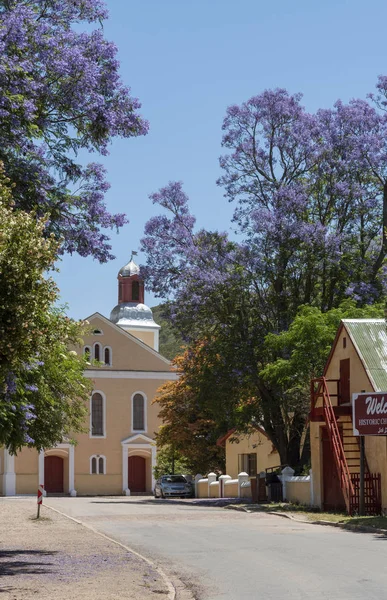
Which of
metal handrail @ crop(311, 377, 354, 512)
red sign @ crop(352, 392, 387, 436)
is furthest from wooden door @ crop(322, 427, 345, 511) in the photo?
red sign @ crop(352, 392, 387, 436)

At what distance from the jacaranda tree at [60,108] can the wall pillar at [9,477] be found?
47913mm

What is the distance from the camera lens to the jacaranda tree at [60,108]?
51.7 feet

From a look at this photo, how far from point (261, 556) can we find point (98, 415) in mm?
51732

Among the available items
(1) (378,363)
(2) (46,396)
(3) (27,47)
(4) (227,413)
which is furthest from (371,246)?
(3) (27,47)

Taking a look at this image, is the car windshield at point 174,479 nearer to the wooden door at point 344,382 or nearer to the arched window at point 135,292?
the wooden door at point 344,382

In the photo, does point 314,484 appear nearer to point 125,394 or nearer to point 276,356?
point 276,356

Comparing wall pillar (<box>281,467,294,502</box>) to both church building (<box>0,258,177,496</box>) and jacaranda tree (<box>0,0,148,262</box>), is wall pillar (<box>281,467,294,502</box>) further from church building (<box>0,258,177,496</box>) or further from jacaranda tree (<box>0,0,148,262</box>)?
church building (<box>0,258,177,496</box>)

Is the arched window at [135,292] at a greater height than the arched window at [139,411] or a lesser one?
greater

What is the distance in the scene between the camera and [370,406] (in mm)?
27828

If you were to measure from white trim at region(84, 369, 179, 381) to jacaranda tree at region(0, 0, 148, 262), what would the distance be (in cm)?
5098

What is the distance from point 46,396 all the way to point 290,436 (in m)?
23.9

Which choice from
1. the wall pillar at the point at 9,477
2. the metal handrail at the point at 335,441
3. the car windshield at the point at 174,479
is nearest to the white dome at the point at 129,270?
the wall pillar at the point at 9,477

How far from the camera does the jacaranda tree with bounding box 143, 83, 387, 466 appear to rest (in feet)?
135

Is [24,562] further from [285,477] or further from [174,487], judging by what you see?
[174,487]
